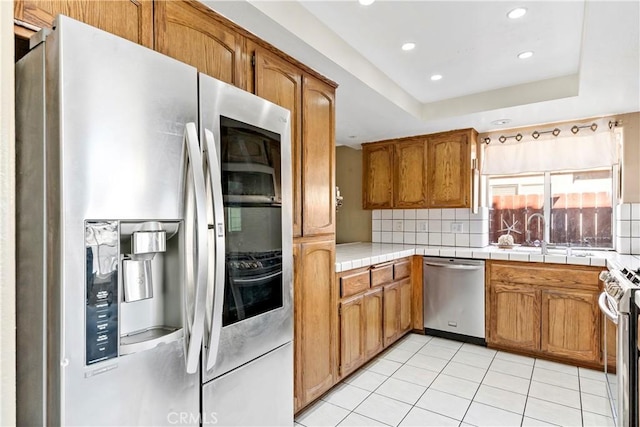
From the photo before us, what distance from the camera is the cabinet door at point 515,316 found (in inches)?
121

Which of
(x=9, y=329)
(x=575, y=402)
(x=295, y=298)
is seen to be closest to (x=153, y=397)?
(x=9, y=329)

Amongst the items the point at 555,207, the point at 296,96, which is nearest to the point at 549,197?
the point at 555,207

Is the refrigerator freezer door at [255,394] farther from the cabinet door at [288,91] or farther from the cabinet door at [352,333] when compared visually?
the cabinet door at [352,333]

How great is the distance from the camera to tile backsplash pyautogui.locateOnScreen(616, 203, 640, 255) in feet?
9.78

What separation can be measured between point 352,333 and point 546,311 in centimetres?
179

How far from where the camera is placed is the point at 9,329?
0.45 m

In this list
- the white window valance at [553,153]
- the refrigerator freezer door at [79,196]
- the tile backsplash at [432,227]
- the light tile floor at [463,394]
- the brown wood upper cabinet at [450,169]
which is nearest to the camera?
the refrigerator freezer door at [79,196]

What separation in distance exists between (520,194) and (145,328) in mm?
3885

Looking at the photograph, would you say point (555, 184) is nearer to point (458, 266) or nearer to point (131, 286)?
point (458, 266)

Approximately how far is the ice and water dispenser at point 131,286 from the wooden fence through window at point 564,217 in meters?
3.75

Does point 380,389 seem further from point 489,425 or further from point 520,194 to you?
point 520,194

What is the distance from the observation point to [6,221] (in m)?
0.44

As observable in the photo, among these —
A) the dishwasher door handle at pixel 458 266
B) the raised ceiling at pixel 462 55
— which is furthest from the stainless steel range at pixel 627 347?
the dishwasher door handle at pixel 458 266

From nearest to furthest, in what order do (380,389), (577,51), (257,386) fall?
(257,386)
(577,51)
(380,389)
